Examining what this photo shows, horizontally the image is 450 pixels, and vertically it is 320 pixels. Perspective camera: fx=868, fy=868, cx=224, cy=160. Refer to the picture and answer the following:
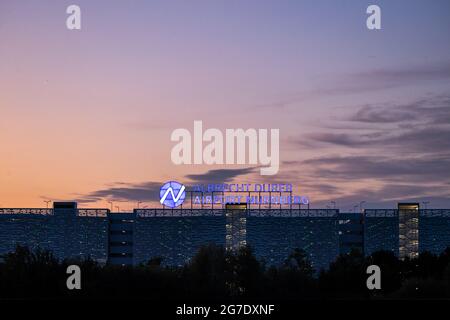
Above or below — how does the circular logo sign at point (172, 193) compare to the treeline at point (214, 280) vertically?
above

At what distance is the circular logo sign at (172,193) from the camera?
172 metres

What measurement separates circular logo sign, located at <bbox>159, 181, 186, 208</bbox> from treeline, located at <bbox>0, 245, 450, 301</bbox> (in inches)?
1105

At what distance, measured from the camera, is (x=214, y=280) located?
436ft

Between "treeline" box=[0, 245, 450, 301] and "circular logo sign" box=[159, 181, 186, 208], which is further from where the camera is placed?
"circular logo sign" box=[159, 181, 186, 208]

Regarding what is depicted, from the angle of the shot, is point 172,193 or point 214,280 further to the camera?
point 172,193

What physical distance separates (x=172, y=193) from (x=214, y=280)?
43.1m

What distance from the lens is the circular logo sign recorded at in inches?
6781

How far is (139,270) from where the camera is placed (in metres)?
114

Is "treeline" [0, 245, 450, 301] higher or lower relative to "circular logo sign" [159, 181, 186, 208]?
lower

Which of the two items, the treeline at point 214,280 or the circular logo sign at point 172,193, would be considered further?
the circular logo sign at point 172,193

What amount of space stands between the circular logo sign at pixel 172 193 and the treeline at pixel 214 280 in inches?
1105
